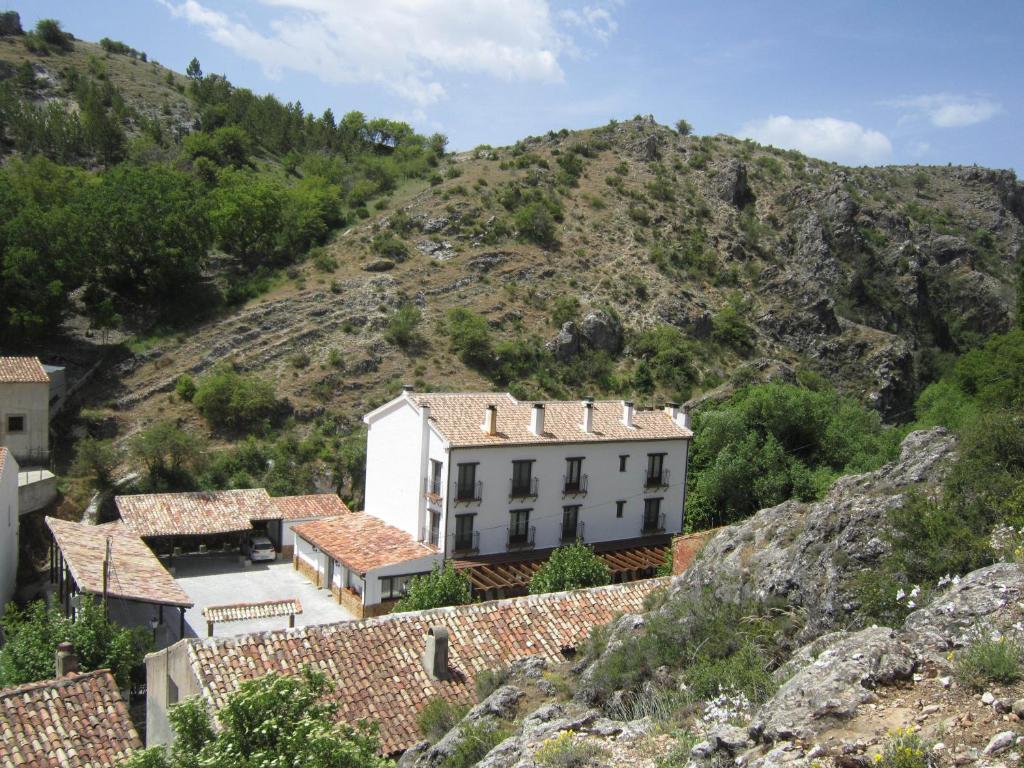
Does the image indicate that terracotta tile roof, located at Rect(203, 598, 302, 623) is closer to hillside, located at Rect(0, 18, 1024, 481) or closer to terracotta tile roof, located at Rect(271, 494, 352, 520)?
terracotta tile roof, located at Rect(271, 494, 352, 520)

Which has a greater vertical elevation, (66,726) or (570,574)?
(66,726)

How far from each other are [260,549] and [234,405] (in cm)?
1145

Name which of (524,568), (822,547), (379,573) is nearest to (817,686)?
(822,547)

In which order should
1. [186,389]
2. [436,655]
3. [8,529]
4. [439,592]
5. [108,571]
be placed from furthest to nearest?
[186,389] → [8,529] → [108,571] → [439,592] → [436,655]

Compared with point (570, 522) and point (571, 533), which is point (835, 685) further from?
point (571, 533)

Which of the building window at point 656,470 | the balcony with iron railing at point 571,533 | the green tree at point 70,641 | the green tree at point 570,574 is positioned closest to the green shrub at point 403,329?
the building window at point 656,470

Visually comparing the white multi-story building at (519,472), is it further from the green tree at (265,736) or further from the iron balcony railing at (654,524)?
the green tree at (265,736)

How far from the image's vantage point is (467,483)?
88.8 ft

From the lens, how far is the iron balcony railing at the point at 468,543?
27.0 meters

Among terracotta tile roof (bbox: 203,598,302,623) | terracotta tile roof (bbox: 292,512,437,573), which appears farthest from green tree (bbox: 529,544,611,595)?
terracotta tile roof (bbox: 203,598,302,623)

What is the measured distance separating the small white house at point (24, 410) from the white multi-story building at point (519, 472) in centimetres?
1526

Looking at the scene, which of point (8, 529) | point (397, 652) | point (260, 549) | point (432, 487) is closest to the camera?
point (397, 652)

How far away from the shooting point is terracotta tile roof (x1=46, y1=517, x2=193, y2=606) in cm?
2082

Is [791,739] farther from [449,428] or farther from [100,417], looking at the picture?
[100,417]
